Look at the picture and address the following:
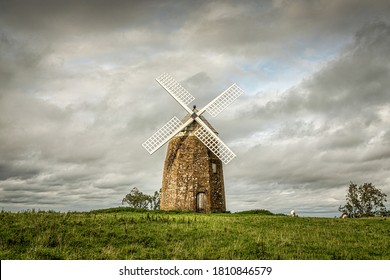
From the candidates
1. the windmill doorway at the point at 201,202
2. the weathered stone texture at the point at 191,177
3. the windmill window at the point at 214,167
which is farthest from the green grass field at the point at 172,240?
the windmill window at the point at 214,167

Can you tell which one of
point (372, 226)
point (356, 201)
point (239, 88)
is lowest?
point (372, 226)

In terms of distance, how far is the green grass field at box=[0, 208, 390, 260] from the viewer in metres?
14.9

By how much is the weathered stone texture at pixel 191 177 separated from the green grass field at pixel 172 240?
43.5 feet

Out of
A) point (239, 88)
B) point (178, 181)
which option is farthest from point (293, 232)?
point (239, 88)

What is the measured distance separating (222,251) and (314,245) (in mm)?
4584

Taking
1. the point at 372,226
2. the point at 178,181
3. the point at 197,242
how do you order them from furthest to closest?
the point at 178,181
the point at 372,226
the point at 197,242

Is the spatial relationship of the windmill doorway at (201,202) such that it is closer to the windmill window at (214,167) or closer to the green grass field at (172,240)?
the windmill window at (214,167)

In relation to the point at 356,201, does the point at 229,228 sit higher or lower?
lower

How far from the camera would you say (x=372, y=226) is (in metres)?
25.2

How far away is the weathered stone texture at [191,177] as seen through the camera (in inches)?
1430

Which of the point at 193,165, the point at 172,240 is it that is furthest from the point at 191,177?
the point at 172,240

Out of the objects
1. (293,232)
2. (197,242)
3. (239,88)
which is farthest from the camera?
(239,88)

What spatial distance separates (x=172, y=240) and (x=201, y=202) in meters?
19.2
